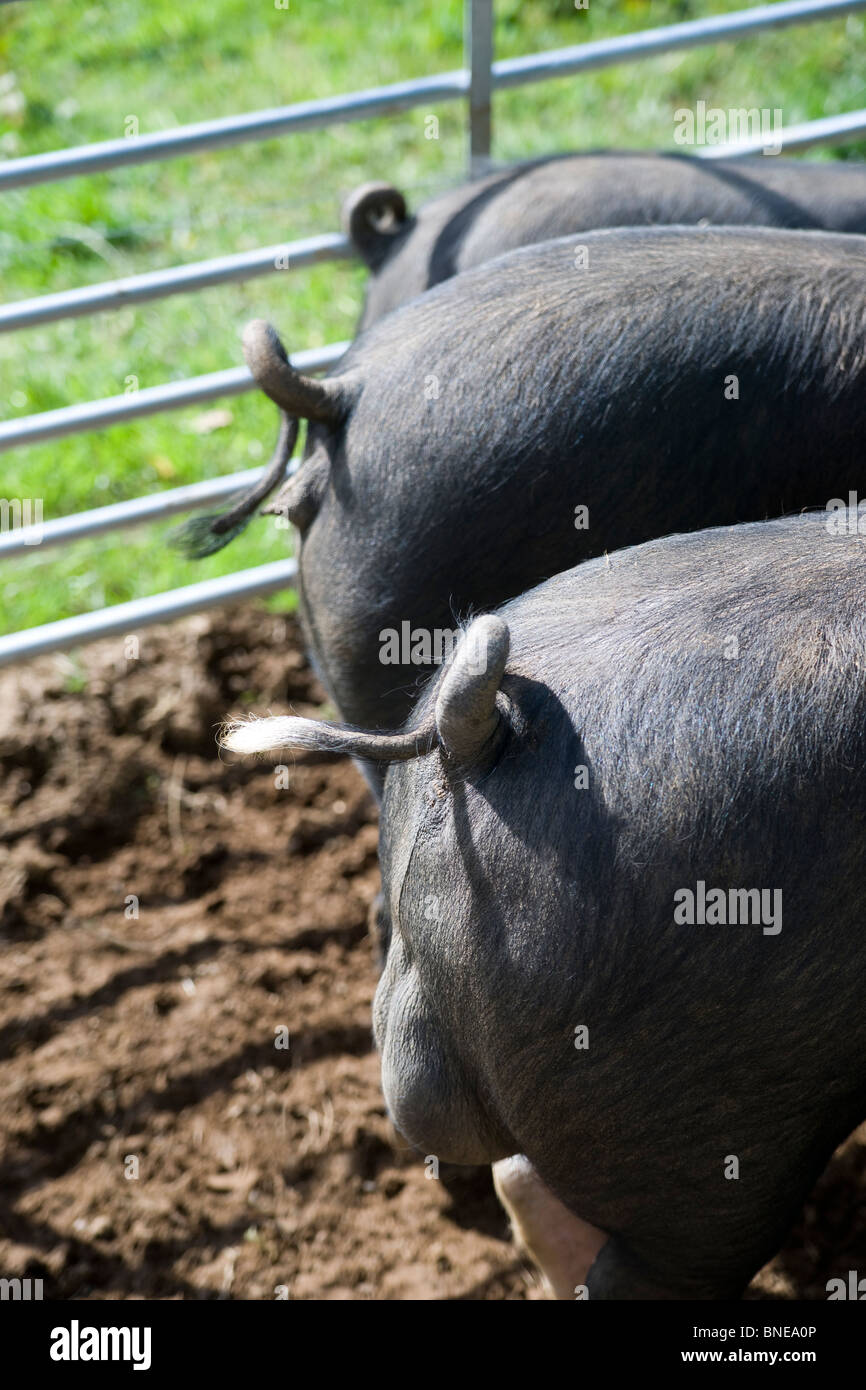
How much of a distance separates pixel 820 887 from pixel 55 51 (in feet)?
14.0

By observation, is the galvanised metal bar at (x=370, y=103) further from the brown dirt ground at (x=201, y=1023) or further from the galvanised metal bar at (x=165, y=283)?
the brown dirt ground at (x=201, y=1023)

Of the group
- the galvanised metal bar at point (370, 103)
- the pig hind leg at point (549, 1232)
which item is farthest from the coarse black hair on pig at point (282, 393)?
the pig hind leg at point (549, 1232)

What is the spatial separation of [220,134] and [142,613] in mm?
888

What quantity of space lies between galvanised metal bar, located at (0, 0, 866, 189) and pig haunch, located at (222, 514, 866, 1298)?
1414 mm

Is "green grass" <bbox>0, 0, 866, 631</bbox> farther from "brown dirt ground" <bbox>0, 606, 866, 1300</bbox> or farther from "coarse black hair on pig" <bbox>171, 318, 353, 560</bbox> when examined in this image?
"coarse black hair on pig" <bbox>171, 318, 353, 560</bbox>

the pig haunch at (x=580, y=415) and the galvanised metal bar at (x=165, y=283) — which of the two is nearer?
the pig haunch at (x=580, y=415)

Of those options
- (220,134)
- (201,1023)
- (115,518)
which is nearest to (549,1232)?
(201,1023)

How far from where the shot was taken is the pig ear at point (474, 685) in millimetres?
1192

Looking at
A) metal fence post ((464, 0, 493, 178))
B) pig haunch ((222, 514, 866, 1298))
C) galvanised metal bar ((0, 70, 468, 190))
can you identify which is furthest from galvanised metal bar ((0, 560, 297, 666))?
pig haunch ((222, 514, 866, 1298))

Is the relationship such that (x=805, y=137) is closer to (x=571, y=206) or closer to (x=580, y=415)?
(x=571, y=206)

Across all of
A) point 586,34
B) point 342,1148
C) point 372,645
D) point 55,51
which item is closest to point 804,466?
point 372,645

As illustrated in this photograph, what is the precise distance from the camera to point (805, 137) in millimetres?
2826

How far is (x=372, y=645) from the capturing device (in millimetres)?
1746

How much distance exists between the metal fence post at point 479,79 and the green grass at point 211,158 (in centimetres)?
91
